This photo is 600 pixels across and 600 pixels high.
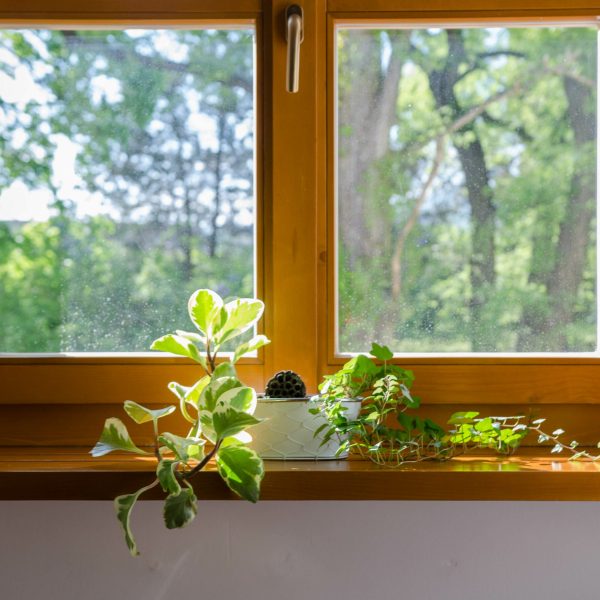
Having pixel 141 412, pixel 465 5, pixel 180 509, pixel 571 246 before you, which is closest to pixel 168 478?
pixel 180 509

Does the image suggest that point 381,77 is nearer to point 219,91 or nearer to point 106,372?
point 219,91

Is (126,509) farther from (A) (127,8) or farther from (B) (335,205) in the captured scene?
(A) (127,8)

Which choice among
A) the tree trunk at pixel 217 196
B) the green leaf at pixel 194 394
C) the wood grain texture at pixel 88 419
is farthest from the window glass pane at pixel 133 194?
the green leaf at pixel 194 394

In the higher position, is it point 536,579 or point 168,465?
point 168,465

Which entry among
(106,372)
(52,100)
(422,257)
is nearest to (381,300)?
(422,257)

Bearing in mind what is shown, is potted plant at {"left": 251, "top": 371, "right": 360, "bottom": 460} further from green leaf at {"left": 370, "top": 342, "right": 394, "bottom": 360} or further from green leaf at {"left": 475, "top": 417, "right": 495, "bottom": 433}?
green leaf at {"left": 475, "top": 417, "right": 495, "bottom": 433}

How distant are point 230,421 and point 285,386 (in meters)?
0.17

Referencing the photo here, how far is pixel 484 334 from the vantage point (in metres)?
1.53

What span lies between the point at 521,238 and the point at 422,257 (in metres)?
0.17

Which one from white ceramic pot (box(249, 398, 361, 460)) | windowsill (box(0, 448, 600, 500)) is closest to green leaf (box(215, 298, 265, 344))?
white ceramic pot (box(249, 398, 361, 460))

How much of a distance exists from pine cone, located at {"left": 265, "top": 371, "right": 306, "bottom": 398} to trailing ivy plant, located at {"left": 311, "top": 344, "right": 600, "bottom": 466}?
30mm

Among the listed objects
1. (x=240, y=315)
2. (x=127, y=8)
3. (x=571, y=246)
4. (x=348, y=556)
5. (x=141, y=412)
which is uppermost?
(x=127, y=8)

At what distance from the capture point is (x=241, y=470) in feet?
3.98

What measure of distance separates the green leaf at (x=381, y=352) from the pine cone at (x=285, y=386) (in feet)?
0.39
